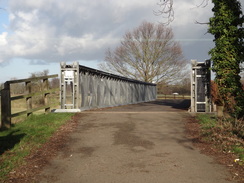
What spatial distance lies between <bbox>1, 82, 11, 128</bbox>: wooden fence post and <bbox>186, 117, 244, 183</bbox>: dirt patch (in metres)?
5.42

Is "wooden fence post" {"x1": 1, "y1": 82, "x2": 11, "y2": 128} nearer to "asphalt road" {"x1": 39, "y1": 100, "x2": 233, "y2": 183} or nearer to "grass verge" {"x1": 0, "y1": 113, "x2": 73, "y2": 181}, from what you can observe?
"grass verge" {"x1": 0, "y1": 113, "x2": 73, "y2": 181}

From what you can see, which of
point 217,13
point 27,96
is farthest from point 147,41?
point 27,96

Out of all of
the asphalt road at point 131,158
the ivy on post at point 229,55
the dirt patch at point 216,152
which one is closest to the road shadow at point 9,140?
the asphalt road at point 131,158

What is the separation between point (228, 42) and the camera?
10.2 m

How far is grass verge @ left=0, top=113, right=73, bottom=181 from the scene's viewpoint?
5196mm

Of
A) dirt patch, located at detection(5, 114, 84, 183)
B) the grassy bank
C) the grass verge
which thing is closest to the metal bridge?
the grass verge

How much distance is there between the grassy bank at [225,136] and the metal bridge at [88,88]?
535 centimetres

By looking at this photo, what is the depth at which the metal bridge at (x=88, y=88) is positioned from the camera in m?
11.4

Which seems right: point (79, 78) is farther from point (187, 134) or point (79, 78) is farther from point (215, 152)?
point (215, 152)

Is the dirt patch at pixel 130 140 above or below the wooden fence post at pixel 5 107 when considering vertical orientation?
below

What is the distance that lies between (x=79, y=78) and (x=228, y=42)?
243 inches

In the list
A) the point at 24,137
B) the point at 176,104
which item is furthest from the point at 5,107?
the point at 176,104

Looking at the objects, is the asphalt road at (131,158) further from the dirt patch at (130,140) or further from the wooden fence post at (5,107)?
the wooden fence post at (5,107)

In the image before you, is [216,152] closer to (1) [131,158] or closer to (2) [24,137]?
(1) [131,158]
